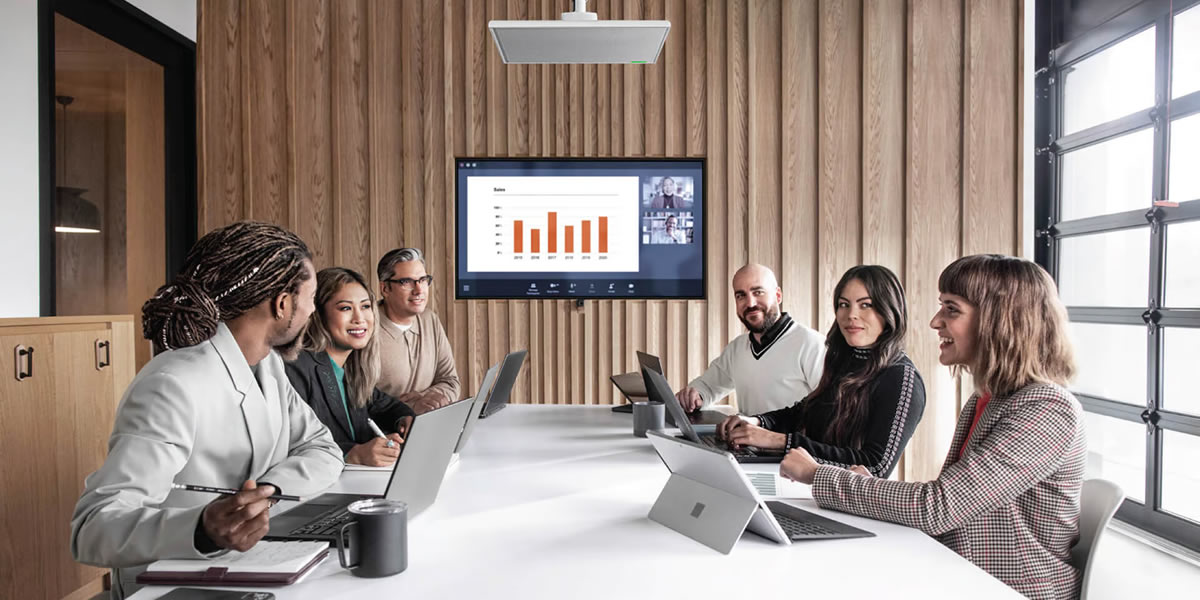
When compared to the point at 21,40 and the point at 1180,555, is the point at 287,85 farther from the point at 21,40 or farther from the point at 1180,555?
the point at 1180,555

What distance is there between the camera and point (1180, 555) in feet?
10.4

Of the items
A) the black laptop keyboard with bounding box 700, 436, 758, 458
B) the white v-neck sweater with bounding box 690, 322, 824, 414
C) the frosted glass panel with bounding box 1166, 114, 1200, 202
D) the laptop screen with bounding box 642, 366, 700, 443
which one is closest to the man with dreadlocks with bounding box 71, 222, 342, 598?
the laptop screen with bounding box 642, 366, 700, 443


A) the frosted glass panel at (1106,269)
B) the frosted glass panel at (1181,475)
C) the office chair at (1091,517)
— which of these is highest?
the frosted glass panel at (1106,269)

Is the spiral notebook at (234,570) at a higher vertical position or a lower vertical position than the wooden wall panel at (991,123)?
lower

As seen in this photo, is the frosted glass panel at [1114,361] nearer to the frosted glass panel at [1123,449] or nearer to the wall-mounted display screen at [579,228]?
the frosted glass panel at [1123,449]

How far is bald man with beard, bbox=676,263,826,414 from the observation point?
11.3ft

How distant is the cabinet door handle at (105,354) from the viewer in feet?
9.93

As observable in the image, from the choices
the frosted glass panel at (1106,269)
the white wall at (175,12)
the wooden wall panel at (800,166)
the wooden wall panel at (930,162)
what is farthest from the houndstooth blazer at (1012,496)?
the white wall at (175,12)

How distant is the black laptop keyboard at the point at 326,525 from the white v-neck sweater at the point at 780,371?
7.58 ft

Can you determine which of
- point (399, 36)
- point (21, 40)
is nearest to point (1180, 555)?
point (399, 36)

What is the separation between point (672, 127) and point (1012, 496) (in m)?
3.21

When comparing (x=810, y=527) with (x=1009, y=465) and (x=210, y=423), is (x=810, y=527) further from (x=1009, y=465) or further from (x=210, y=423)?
(x=210, y=423)

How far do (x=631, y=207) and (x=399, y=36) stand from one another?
1673 mm

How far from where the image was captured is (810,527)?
1.51 metres
